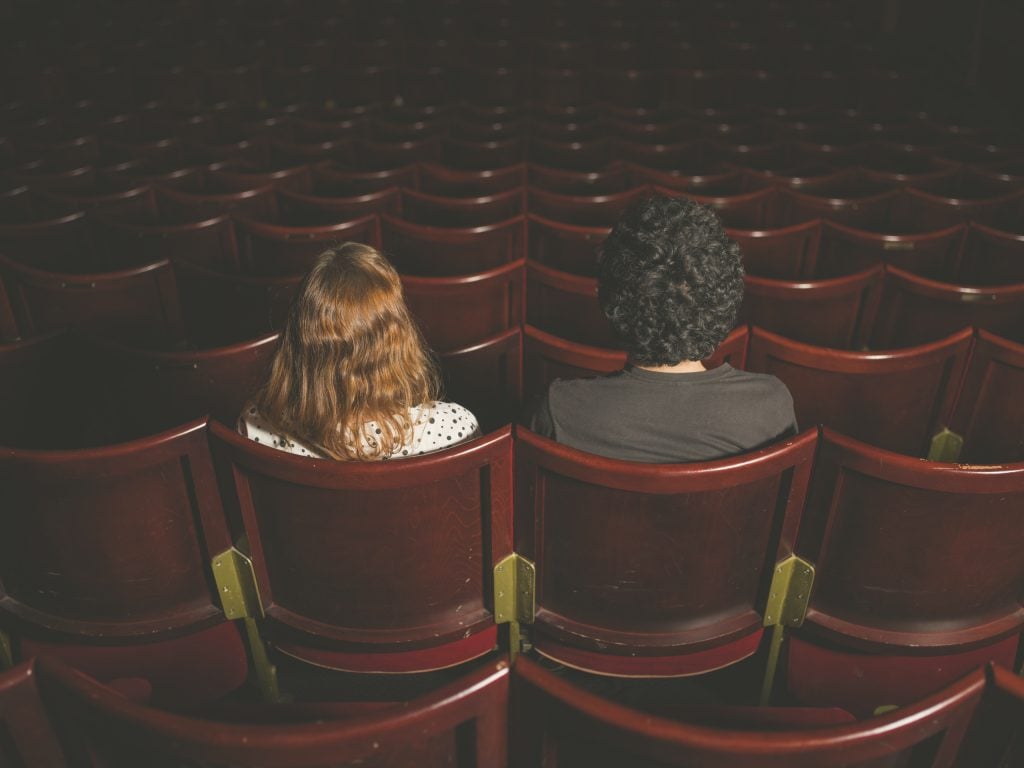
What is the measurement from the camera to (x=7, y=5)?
3348 millimetres

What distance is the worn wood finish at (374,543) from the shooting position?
49cm

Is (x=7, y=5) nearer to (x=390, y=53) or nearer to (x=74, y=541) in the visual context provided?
(x=390, y=53)

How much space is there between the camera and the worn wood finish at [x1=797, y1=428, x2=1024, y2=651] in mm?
493

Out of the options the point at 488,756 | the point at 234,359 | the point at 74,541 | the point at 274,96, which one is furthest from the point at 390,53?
the point at 488,756

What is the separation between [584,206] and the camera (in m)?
1.36

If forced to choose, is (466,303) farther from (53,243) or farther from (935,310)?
(53,243)

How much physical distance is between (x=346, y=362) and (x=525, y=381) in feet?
0.99

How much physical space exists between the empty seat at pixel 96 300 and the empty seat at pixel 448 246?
0.34m

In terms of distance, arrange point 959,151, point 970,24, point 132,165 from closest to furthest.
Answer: point 132,165 → point 959,151 → point 970,24

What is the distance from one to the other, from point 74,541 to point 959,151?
2050 millimetres

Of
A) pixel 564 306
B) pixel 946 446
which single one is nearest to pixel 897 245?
pixel 946 446

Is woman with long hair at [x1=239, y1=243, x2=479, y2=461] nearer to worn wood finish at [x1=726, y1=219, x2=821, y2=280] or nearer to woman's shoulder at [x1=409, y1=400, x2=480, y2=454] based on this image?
woman's shoulder at [x1=409, y1=400, x2=480, y2=454]

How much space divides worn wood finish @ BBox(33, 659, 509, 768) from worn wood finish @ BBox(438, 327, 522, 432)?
0.45 meters

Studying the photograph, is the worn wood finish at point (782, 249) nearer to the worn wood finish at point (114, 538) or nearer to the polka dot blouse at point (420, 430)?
the polka dot blouse at point (420, 430)
